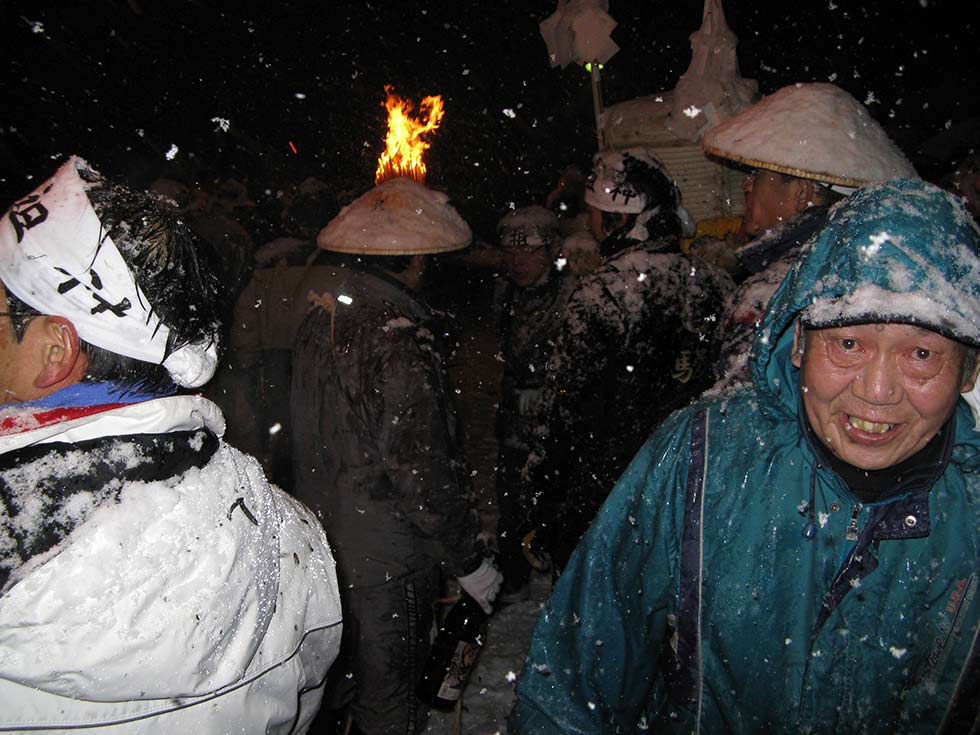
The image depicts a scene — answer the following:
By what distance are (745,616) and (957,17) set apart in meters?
12.7

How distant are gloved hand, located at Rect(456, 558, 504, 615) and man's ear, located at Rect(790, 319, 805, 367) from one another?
7.09 ft

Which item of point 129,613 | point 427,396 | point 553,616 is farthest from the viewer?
point 427,396

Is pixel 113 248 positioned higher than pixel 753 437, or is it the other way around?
pixel 113 248

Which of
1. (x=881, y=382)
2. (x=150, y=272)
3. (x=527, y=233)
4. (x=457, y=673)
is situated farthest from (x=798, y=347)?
(x=527, y=233)

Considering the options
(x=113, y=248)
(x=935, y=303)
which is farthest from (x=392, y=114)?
(x=935, y=303)

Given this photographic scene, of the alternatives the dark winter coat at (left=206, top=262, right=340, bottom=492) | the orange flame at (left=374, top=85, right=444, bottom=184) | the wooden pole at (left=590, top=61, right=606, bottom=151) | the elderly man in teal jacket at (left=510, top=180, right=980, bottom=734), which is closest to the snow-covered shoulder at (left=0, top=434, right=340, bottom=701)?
the elderly man in teal jacket at (left=510, top=180, right=980, bottom=734)

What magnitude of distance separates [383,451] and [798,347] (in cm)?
196

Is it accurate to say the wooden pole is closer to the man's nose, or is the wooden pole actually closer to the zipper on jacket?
the man's nose

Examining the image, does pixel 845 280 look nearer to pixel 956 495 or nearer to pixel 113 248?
pixel 956 495

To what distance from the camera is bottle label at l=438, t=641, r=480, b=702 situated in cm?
330

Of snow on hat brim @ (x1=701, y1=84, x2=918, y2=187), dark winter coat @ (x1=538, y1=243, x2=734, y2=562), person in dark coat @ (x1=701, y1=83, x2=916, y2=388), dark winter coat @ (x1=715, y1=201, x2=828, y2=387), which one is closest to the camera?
dark winter coat @ (x1=715, y1=201, x2=828, y2=387)

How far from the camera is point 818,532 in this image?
165 cm

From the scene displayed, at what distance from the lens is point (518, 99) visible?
1692 cm

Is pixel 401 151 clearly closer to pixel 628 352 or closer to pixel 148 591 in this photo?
pixel 628 352
